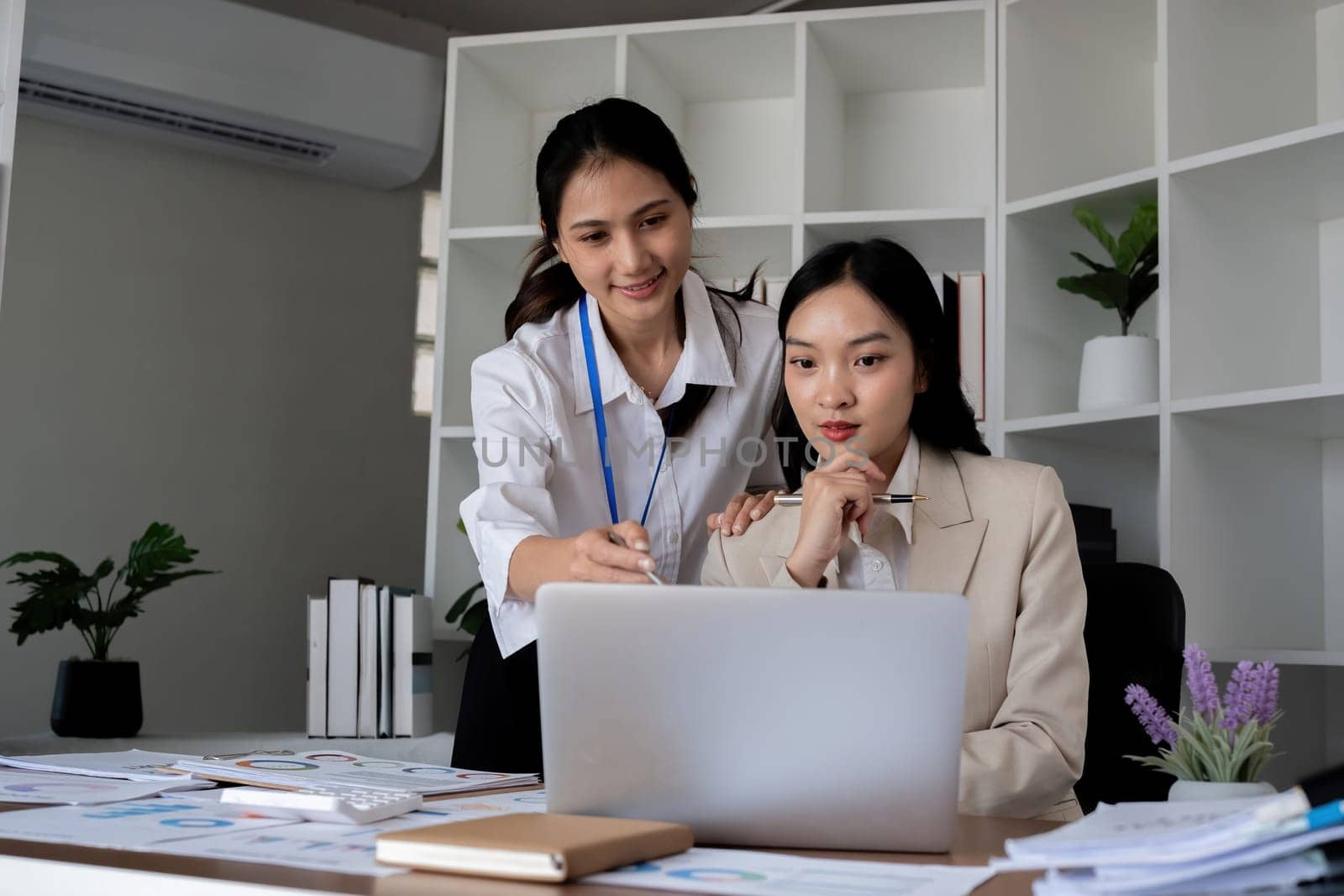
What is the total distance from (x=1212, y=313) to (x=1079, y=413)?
1.01ft

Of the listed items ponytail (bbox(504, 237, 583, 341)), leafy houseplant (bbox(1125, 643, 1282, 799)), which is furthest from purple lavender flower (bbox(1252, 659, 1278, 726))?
ponytail (bbox(504, 237, 583, 341))

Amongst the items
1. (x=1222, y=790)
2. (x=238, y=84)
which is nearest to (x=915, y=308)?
(x=1222, y=790)

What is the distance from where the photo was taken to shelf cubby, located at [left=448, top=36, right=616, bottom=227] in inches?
119

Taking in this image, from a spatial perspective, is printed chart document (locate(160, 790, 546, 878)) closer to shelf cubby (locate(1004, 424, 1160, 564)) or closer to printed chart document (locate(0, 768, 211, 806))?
printed chart document (locate(0, 768, 211, 806))

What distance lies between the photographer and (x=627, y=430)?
6.44ft

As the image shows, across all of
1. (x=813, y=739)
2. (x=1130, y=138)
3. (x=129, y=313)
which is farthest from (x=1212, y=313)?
(x=129, y=313)

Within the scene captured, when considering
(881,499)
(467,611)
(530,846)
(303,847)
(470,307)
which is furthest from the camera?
(470,307)

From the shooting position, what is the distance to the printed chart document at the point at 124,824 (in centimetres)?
88

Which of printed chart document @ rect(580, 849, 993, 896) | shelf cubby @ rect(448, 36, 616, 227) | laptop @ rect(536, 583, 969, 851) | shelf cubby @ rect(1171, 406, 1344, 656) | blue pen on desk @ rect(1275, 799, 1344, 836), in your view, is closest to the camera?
blue pen on desk @ rect(1275, 799, 1344, 836)

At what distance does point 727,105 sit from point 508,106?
0.54 meters

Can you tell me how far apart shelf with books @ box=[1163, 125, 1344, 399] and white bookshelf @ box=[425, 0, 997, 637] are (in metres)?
0.39

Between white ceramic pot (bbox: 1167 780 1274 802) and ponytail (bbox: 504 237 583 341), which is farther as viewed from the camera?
ponytail (bbox: 504 237 583 341)

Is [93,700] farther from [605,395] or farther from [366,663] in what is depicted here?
[605,395]

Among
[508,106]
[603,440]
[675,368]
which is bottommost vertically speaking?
[603,440]
